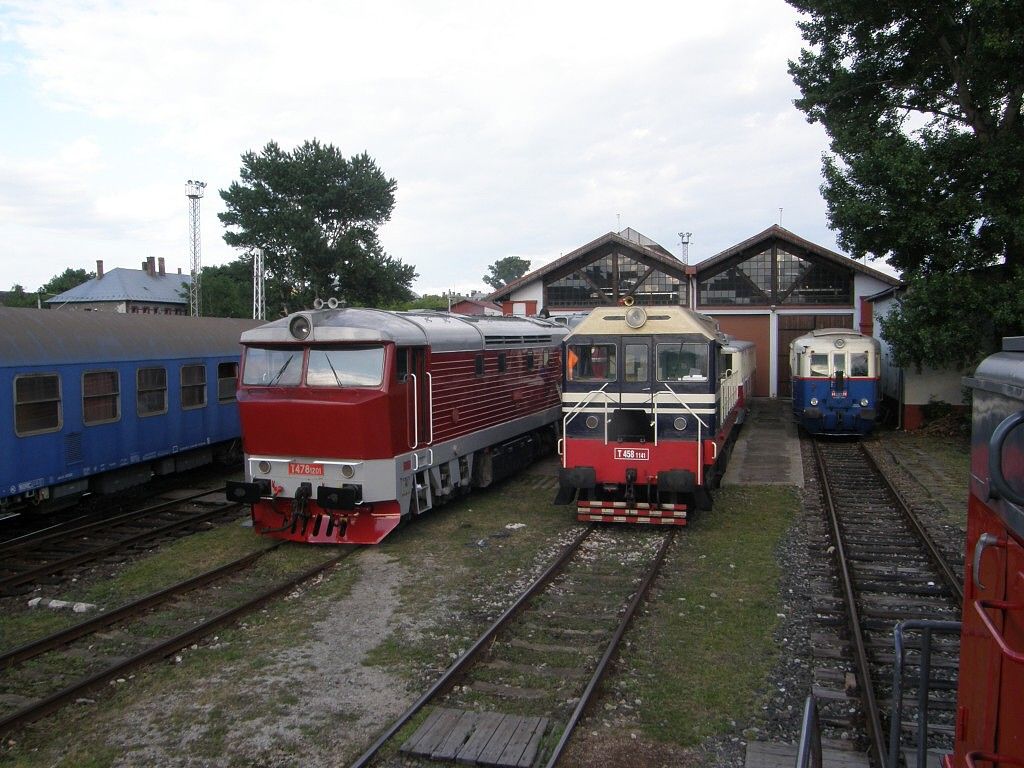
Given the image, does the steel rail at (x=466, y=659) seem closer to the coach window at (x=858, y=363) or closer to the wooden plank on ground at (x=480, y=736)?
the wooden plank on ground at (x=480, y=736)

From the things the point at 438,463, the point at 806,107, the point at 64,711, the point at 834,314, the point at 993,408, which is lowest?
the point at 64,711

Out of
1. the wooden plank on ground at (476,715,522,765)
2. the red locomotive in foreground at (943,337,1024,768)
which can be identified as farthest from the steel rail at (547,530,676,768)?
the red locomotive in foreground at (943,337,1024,768)

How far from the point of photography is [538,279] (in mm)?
32531

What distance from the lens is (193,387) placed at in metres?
14.6

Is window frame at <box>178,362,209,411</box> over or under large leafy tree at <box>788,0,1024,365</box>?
under

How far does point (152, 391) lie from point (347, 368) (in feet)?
16.3

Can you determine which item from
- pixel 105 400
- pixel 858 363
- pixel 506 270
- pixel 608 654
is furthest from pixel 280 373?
pixel 506 270

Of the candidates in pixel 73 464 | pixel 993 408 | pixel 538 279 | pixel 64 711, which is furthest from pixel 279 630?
pixel 538 279

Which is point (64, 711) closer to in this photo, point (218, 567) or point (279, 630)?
point (279, 630)

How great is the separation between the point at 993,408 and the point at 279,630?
6.63 meters

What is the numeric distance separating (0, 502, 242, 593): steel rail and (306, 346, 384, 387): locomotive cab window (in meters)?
3.39

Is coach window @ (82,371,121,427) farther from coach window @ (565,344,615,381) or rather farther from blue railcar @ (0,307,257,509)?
coach window @ (565,344,615,381)

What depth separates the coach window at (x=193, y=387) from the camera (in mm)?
14273

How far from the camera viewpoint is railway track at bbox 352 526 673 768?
5445mm
